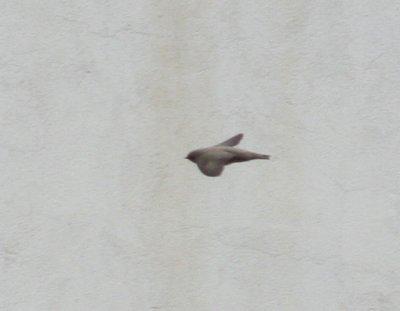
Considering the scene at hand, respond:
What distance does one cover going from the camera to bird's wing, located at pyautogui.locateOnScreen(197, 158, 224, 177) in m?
2.73

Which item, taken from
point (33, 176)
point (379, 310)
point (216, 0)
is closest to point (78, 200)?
point (33, 176)

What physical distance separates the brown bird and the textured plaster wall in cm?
19

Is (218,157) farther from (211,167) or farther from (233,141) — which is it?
(233,141)

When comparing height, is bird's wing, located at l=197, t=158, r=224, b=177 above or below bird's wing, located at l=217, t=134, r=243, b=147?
below

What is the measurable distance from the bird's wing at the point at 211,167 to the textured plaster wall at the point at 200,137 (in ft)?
0.64

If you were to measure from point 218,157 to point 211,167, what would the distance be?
3 centimetres

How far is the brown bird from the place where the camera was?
273 centimetres

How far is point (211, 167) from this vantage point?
274cm

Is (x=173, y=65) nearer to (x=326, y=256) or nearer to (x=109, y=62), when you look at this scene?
(x=109, y=62)

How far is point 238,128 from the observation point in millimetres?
2973

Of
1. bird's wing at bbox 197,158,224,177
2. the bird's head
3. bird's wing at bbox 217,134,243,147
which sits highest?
bird's wing at bbox 217,134,243,147

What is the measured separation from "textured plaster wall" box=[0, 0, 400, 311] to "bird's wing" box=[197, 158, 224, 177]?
196 mm

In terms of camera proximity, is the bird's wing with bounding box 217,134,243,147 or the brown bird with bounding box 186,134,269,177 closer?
the brown bird with bounding box 186,134,269,177

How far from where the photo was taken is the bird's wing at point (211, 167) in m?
2.73
